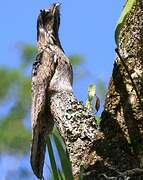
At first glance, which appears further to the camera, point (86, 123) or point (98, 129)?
point (86, 123)

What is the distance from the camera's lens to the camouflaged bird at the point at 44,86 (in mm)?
1558

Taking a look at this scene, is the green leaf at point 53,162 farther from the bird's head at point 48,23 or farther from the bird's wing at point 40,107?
the bird's head at point 48,23

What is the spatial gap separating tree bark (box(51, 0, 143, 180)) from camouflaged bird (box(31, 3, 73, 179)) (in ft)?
0.07

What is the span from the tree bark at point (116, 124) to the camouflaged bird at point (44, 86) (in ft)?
0.07

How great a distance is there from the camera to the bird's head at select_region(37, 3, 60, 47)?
168cm

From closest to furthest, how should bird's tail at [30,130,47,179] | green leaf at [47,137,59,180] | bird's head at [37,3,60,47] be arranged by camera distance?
green leaf at [47,137,59,180] → bird's tail at [30,130,47,179] → bird's head at [37,3,60,47]

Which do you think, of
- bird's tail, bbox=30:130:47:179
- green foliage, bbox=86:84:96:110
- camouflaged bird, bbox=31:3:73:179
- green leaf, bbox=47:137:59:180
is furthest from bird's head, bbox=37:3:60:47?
green leaf, bbox=47:137:59:180

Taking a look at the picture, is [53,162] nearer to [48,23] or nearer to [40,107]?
[40,107]

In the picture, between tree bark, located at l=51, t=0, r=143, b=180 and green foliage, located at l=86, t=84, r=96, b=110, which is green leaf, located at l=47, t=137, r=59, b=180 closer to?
tree bark, located at l=51, t=0, r=143, b=180

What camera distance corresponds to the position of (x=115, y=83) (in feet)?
5.08

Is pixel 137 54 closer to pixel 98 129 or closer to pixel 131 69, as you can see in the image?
pixel 131 69

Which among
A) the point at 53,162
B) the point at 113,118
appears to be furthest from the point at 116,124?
the point at 53,162

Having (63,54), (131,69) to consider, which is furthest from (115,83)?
(63,54)

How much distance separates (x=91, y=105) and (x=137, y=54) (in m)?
0.26
